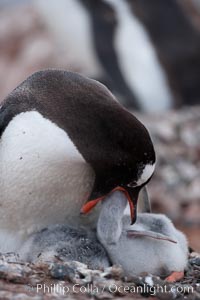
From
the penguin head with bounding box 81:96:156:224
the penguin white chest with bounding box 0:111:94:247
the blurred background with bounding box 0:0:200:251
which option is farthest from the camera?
the blurred background with bounding box 0:0:200:251

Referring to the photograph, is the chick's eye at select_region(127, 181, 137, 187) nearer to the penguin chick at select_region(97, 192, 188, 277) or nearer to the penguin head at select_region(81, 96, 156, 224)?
the penguin head at select_region(81, 96, 156, 224)

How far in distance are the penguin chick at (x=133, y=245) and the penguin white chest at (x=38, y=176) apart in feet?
0.77

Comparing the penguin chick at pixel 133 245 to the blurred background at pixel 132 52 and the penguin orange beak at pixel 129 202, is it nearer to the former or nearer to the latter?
the penguin orange beak at pixel 129 202

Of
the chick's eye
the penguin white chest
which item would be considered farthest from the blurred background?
the chick's eye

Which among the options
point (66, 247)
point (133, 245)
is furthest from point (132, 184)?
point (66, 247)

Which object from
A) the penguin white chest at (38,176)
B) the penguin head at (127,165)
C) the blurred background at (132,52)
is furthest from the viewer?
the blurred background at (132,52)

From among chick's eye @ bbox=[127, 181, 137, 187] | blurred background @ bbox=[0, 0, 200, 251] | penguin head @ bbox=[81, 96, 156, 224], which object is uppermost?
blurred background @ bbox=[0, 0, 200, 251]

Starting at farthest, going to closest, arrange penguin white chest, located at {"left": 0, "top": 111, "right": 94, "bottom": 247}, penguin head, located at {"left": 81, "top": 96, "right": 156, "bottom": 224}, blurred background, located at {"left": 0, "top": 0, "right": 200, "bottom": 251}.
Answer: blurred background, located at {"left": 0, "top": 0, "right": 200, "bottom": 251} < penguin white chest, located at {"left": 0, "top": 111, "right": 94, "bottom": 247} < penguin head, located at {"left": 81, "top": 96, "right": 156, "bottom": 224}

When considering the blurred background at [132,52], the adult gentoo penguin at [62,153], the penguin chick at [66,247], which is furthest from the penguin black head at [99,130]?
the blurred background at [132,52]

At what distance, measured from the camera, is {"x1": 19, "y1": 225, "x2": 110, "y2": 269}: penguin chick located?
5.69 meters

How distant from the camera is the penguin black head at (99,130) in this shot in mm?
5566

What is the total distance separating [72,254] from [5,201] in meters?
0.55

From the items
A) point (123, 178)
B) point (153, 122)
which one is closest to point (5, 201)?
point (123, 178)

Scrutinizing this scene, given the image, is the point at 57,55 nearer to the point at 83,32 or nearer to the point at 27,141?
the point at 83,32
